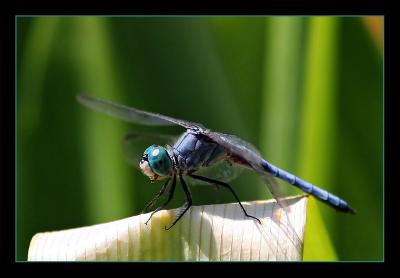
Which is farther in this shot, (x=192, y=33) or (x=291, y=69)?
(x=192, y=33)

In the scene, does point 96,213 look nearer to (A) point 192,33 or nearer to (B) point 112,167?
(B) point 112,167

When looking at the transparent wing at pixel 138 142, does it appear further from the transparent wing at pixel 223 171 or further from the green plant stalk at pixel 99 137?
the transparent wing at pixel 223 171

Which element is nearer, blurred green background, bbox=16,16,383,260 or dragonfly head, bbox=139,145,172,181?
dragonfly head, bbox=139,145,172,181

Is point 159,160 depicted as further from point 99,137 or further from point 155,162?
point 99,137

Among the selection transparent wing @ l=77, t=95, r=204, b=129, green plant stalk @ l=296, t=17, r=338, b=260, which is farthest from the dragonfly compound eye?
green plant stalk @ l=296, t=17, r=338, b=260

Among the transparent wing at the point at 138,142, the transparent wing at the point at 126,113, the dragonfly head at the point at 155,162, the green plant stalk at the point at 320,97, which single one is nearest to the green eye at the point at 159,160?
the dragonfly head at the point at 155,162

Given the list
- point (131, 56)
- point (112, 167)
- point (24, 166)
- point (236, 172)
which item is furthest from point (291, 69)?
point (24, 166)

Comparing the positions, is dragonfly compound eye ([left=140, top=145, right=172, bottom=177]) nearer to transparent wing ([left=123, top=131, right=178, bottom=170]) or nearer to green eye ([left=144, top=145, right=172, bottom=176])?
green eye ([left=144, top=145, right=172, bottom=176])
